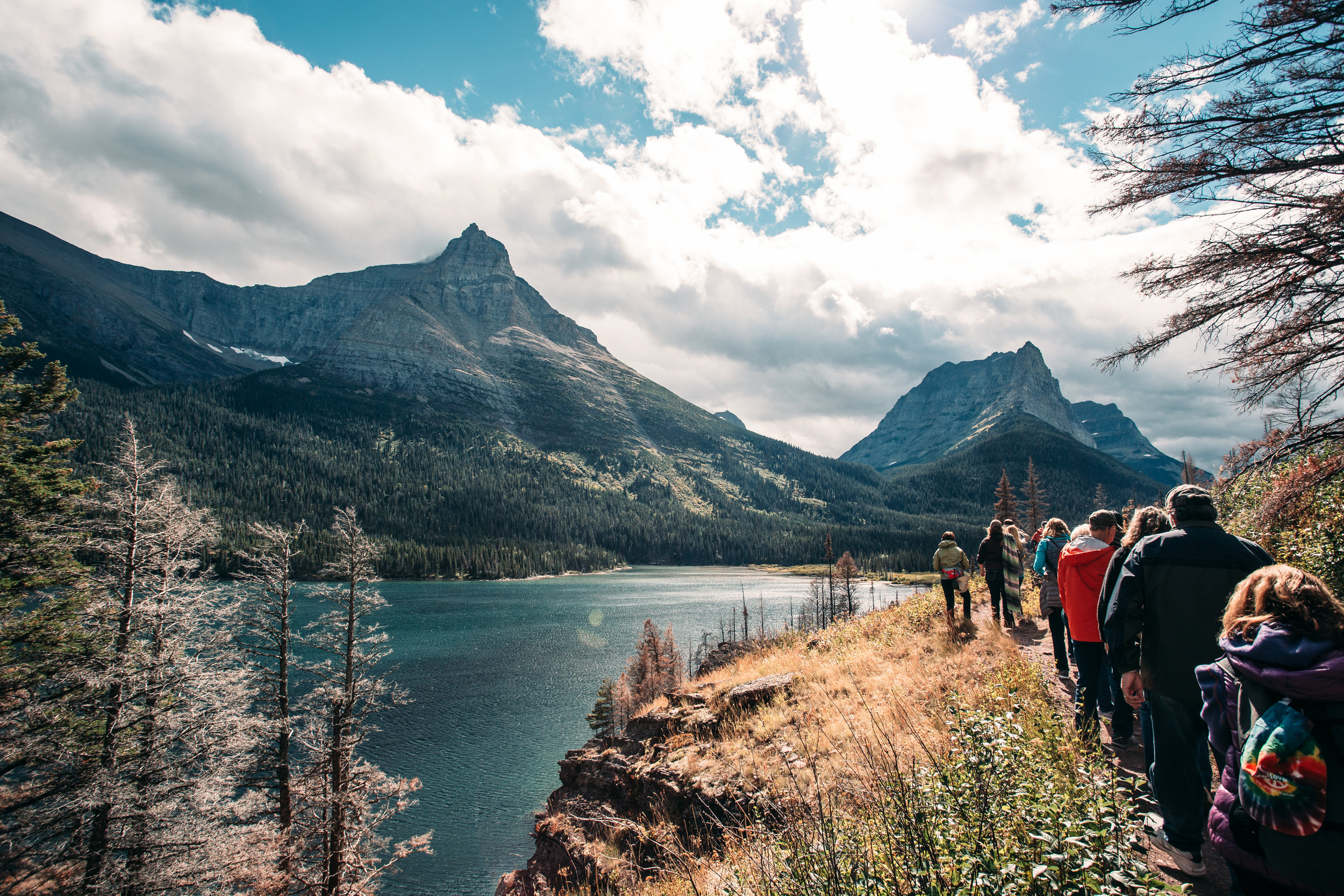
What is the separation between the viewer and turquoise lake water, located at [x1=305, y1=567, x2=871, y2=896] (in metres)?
25.6

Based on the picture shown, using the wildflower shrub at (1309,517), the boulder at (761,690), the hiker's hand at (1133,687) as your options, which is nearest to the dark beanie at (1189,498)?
the hiker's hand at (1133,687)

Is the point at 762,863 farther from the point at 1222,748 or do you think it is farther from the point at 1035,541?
the point at 1035,541

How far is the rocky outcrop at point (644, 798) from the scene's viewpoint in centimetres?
775

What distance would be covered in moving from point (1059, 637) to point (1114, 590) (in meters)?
4.26

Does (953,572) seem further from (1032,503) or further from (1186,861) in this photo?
(1032,503)

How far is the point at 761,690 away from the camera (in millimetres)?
10594

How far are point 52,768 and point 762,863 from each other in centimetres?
1933

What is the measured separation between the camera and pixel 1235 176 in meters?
7.22

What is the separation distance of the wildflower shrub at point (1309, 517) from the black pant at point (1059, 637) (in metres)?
2.85

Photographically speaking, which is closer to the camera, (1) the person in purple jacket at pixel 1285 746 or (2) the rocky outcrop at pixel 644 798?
(1) the person in purple jacket at pixel 1285 746

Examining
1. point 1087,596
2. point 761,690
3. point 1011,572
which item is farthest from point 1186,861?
point 1011,572

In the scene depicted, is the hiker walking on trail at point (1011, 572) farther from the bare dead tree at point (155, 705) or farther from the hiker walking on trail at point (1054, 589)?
the bare dead tree at point (155, 705)

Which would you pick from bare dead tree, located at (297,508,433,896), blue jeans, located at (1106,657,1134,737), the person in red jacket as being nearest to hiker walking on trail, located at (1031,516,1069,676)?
the person in red jacket

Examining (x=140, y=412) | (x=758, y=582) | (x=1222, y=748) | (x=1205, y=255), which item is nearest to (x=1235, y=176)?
(x=1205, y=255)
